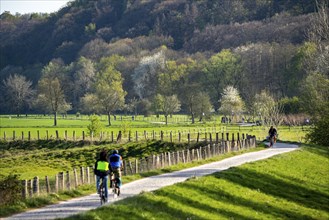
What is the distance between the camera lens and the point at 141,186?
31.6 meters

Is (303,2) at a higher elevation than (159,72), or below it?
higher

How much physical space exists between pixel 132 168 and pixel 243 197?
887 centimetres

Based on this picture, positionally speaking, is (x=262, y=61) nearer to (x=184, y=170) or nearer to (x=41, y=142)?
(x=41, y=142)

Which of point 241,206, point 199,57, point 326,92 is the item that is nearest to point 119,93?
point 199,57

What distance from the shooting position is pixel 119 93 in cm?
13962

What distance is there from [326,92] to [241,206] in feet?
144

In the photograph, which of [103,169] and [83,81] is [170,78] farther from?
[103,169]

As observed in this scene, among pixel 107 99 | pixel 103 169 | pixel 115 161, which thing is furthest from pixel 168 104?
pixel 103 169

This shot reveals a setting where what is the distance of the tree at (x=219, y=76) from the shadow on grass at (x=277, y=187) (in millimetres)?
101336

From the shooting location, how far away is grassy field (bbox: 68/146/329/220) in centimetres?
2611

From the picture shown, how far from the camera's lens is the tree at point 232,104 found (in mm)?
124500

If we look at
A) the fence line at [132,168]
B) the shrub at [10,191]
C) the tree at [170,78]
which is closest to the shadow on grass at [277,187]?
the fence line at [132,168]

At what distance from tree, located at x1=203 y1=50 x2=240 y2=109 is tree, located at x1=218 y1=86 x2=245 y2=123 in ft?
37.6

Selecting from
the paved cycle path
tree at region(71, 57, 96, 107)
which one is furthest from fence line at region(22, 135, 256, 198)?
tree at region(71, 57, 96, 107)
